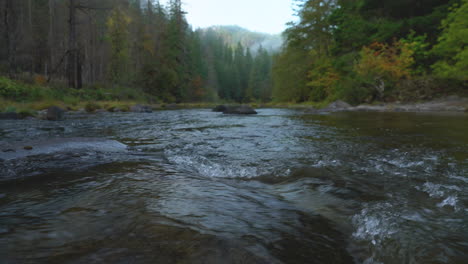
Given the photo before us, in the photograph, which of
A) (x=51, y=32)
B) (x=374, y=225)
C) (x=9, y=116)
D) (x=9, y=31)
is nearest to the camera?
(x=374, y=225)

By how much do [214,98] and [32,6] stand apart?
108 ft

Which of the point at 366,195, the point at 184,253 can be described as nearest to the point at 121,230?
the point at 184,253

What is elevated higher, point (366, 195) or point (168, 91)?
point (168, 91)

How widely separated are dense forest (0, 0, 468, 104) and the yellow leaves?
2.5 inches

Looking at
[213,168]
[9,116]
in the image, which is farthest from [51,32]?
[213,168]

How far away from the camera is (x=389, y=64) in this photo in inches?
695

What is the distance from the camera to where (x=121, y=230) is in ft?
4.60

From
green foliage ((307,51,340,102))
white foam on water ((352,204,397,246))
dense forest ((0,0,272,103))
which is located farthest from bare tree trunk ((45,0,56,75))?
white foam on water ((352,204,397,246))

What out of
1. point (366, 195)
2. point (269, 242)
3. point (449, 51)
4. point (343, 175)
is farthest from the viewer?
point (449, 51)

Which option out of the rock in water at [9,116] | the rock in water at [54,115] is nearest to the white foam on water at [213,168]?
the rock in water at [54,115]

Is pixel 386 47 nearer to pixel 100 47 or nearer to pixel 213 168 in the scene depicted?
pixel 213 168

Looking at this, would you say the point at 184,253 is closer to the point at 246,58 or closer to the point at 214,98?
the point at 214,98

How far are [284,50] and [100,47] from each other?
2470 centimetres

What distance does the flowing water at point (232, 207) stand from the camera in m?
1.25
